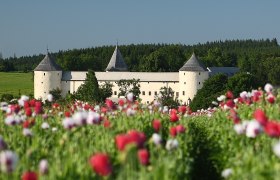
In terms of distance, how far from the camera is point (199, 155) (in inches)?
374

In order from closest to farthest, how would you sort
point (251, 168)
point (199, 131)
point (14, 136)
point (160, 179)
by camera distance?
point (160, 179)
point (251, 168)
point (14, 136)
point (199, 131)

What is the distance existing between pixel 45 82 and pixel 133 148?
290 feet

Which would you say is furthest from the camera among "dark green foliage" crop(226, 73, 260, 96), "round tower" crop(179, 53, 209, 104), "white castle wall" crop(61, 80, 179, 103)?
"white castle wall" crop(61, 80, 179, 103)

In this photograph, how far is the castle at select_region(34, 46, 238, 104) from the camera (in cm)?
8638

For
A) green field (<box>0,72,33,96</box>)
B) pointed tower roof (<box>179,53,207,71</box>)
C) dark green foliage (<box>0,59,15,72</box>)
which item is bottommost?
green field (<box>0,72,33,96</box>)

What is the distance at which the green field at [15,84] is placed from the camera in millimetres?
106938

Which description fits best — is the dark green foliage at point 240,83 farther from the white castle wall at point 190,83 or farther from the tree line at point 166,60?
the tree line at point 166,60

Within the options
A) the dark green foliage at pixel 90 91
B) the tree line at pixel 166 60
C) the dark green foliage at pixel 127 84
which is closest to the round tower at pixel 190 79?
the dark green foliage at pixel 127 84

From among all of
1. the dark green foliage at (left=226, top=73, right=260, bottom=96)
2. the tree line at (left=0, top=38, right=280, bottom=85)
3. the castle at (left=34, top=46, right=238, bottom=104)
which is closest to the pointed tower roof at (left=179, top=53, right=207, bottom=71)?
the castle at (left=34, top=46, right=238, bottom=104)

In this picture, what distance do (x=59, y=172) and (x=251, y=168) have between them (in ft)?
6.13

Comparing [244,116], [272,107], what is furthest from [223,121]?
[272,107]

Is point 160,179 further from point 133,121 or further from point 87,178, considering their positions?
point 133,121

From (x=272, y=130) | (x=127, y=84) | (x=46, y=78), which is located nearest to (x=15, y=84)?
(x=46, y=78)

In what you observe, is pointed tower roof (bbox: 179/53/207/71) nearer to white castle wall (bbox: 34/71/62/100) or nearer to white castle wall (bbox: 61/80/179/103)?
white castle wall (bbox: 61/80/179/103)
